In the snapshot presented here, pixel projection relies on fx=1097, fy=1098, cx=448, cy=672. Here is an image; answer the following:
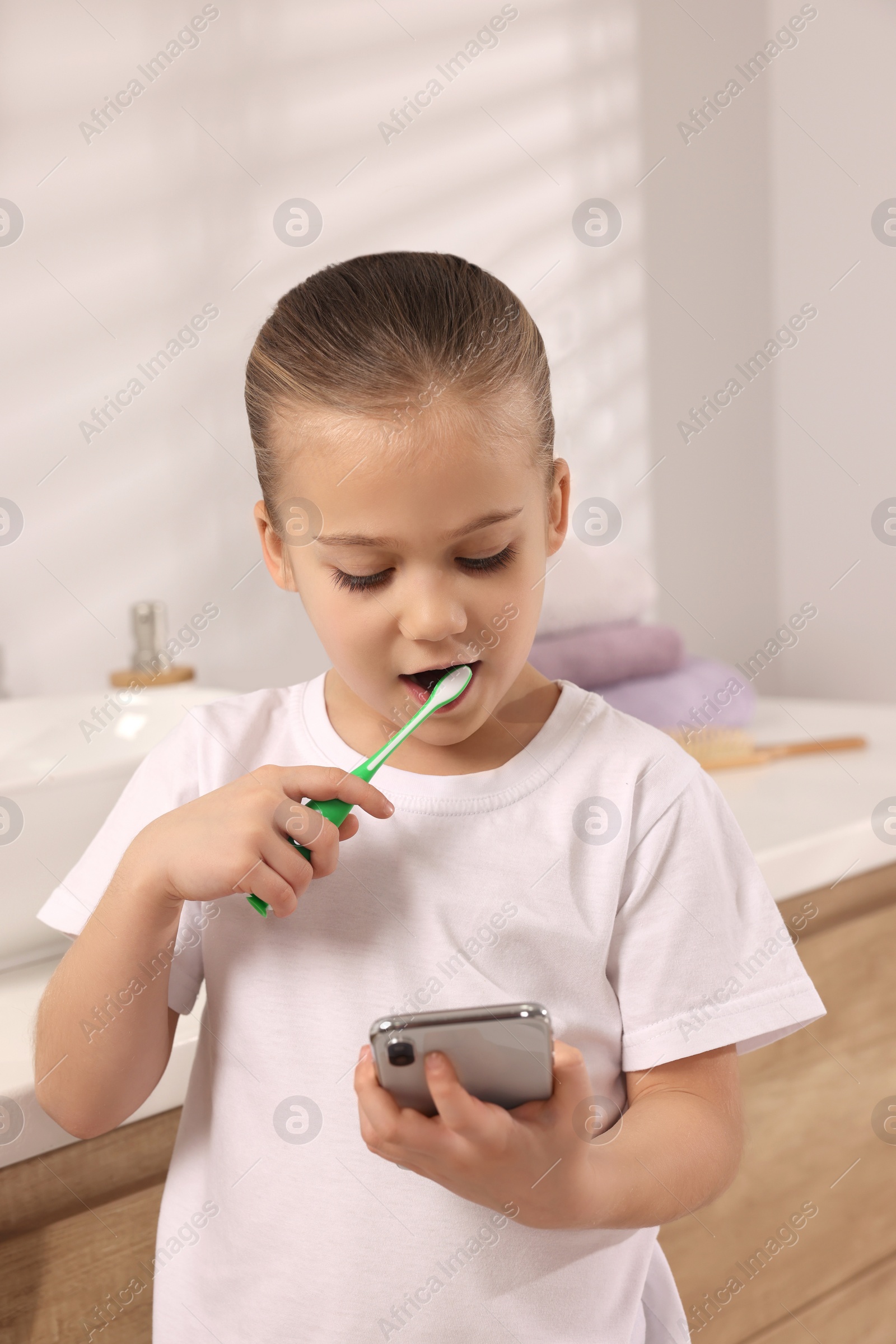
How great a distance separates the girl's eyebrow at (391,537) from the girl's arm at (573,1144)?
0.64ft

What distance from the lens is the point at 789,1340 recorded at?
0.84 m

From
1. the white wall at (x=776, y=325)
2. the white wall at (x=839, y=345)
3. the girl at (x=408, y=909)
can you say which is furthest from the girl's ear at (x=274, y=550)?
the white wall at (x=839, y=345)

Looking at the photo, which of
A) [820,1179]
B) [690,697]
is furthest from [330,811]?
[690,697]

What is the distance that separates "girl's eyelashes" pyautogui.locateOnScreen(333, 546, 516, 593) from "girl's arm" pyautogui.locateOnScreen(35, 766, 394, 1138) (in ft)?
0.26

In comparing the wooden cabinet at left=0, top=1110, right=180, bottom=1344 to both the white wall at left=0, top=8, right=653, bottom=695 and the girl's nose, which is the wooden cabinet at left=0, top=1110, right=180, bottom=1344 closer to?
the girl's nose

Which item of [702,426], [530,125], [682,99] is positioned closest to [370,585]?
[530,125]

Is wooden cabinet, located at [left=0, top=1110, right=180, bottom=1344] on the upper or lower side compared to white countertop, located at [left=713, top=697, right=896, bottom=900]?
upper

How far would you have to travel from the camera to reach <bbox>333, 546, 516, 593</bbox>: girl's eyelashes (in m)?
0.46

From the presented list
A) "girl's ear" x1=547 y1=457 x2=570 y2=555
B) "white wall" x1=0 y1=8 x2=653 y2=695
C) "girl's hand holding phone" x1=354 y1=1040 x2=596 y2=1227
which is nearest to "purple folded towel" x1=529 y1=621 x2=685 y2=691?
"white wall" x1=0 y1=8 x2=653 y2=695

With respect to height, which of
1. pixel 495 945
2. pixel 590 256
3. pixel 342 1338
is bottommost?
pixel 342 1338

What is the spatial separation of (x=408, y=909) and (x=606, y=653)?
26.1 inches

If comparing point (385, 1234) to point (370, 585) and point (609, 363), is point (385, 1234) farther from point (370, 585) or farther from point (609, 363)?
point (609, 363)

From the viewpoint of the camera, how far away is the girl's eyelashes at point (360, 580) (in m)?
0.46

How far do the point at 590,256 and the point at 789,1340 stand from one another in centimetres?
121
